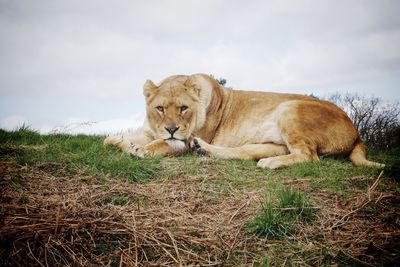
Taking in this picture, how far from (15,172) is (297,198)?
8.52ft

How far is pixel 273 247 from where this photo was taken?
7.34ft

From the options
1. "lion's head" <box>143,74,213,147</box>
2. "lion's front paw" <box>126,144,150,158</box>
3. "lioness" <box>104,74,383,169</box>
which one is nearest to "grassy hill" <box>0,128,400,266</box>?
"lion's front paw" <box>126,144,150,158</box>

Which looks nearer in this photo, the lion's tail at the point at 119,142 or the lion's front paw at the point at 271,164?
the lion's front paw at the point at 271,164

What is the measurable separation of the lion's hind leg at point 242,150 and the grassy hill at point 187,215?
81 centimetres

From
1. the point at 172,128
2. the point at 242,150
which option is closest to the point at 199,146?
the point at 172,128

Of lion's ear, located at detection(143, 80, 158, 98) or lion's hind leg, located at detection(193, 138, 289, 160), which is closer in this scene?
lion's hind leg, located at detection(193, 138, 289, 160)

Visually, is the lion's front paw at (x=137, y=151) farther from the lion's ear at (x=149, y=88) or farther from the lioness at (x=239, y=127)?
the lion's ear at (x=149, y=88)

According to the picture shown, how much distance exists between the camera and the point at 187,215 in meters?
2.71

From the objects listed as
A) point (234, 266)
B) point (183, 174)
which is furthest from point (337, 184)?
point (234, 266)

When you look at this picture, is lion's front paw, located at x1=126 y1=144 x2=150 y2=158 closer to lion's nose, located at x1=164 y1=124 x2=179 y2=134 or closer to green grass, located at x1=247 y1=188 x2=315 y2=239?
lion's nose, located at x1=164 y1=124 x2=179 y2=134

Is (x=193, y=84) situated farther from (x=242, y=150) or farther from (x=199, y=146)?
(x=242, y=150)

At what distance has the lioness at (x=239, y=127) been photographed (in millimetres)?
4953

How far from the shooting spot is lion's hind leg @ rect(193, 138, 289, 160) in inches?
199

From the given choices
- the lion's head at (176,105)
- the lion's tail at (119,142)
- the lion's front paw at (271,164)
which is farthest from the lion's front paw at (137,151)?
the lion's front paw at (271,164)
